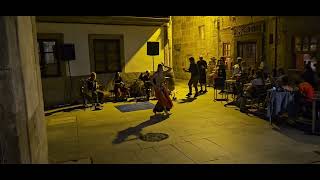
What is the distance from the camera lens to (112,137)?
25.1ft

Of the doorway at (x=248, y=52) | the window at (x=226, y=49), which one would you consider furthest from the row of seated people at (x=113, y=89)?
Answer: the window at (x=226, y=49)

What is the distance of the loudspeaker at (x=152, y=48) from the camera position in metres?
13.5

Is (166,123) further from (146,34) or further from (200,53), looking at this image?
(200,53)

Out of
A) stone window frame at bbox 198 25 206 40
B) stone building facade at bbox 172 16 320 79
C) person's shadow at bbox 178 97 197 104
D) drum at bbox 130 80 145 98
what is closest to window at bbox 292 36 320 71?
stone building facade at bbox 172 16 320 79

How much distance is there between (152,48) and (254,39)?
4796 mm

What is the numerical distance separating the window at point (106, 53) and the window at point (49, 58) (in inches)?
58.2

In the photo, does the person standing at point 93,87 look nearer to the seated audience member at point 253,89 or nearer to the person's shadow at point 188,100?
the person's shadow at point 188,100

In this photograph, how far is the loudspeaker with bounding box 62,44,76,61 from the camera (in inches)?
478

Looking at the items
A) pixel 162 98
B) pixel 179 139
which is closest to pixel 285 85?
pixel 179 139

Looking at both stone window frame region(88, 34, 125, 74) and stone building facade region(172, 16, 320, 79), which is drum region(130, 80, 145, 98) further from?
stone building facade region(172, 16, 320, 79)

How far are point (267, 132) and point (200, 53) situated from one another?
11495 millimetres

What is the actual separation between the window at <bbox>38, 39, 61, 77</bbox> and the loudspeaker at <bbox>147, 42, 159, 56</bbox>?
13.0 feet
